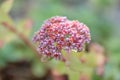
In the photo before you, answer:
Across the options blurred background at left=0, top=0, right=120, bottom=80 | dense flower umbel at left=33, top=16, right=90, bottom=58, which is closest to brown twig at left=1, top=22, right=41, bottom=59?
blurred background at left=0, top=0, right=120, bottom=80

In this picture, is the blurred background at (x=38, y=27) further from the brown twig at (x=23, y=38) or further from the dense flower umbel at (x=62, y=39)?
the dense flower umbel at (x=62, y=39)

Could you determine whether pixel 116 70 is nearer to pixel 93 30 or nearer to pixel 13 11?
pixel 93 30

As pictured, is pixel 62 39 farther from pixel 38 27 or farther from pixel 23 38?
pixel 38 27

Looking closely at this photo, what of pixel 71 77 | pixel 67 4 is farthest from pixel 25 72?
pixel 71 77

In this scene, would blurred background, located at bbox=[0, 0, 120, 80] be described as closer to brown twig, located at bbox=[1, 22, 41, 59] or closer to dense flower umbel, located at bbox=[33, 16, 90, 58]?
brown twig, located at bbox=[1, 22, 41, 59]

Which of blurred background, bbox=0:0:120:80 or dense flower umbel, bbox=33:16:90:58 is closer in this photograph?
dense flower umbel, bbox=33:16:90:58

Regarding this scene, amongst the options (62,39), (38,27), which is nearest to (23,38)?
(38,27)
